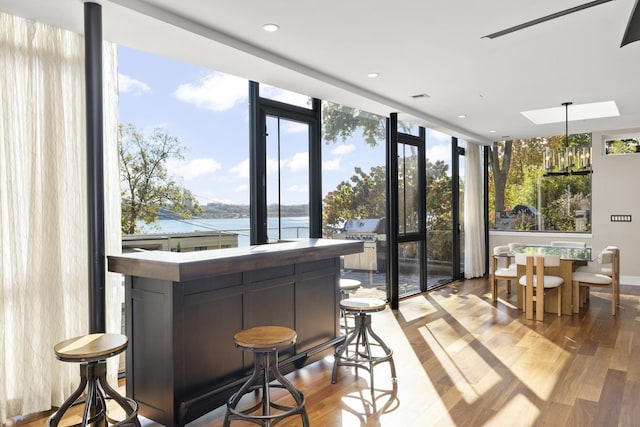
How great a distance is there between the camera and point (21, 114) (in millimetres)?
2887

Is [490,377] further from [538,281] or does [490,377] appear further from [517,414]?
[538,281]

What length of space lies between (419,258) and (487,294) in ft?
3.93

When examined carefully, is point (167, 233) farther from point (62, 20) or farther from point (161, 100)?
point (62, 20)

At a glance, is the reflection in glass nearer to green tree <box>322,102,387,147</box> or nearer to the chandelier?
green tree <box>322,102,387,147</box>

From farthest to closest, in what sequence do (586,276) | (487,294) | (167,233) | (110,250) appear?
1. (487,294)
2. (586,276)
3. (167,233)
4. (110,250)

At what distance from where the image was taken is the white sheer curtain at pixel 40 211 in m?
2.84

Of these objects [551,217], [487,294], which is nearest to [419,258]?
[487,294]

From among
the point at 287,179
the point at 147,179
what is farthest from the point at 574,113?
the point at 147,179

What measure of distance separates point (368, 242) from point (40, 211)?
13.3 ft

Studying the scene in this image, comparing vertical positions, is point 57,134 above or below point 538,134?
below

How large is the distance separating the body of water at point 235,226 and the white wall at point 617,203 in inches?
233

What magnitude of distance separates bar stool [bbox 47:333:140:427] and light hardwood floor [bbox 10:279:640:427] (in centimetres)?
54

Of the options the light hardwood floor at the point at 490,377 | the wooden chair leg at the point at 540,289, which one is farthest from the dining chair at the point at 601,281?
the wooden chair leg at the point at 540,289

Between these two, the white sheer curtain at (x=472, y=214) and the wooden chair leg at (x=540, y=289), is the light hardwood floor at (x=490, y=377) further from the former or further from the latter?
the white sheer curtain at (x=472, y=214)
